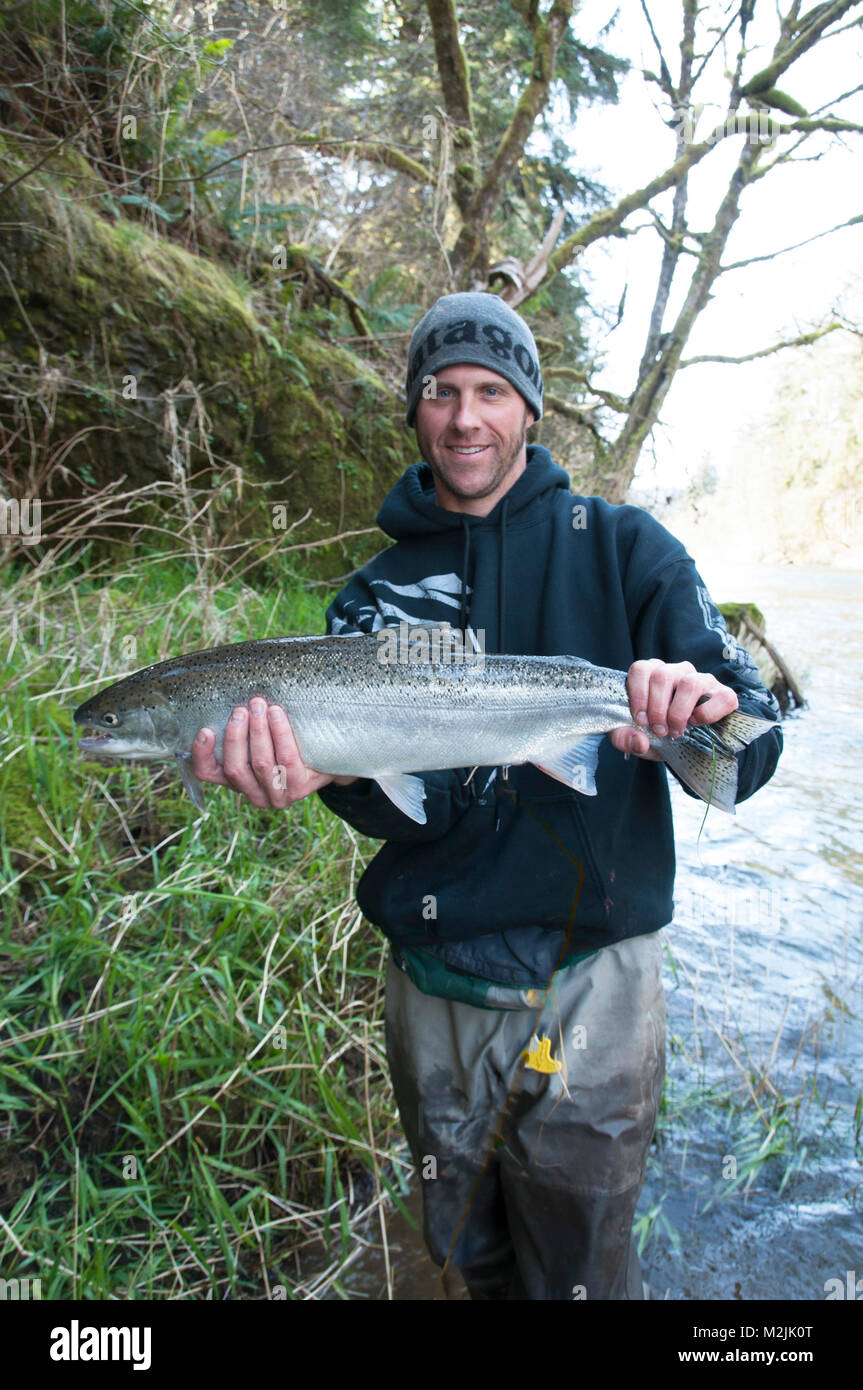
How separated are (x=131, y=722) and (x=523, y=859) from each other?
1.50 m

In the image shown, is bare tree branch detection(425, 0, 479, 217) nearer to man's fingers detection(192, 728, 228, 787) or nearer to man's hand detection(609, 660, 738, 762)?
man's fingers detection(192, 728, 228, 787)

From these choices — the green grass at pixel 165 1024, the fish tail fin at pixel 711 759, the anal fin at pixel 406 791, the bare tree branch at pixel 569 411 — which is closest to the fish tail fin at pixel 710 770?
the fish tail fin at pixel 711 759

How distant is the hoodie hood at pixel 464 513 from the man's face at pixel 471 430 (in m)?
0.07

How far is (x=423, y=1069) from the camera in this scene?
2.44 metres

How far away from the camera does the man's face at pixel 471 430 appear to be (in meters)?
2.57

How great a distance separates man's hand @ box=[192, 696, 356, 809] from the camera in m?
2.51

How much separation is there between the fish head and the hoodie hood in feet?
3.43

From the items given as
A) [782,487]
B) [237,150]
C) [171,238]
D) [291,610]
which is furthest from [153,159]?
[782,487]

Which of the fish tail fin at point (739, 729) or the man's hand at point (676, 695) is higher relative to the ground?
the man's hand at point (676, 695)

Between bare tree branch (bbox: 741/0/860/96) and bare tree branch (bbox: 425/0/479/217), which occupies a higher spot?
bare tree branch (bbox: 741/0/860/96)

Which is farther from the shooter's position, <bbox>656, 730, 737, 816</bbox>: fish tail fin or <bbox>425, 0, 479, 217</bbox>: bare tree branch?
<bbox>425, 0, 479, 217</bbox>: bare tree branch

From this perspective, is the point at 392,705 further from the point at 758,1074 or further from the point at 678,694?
the point at 758,1074

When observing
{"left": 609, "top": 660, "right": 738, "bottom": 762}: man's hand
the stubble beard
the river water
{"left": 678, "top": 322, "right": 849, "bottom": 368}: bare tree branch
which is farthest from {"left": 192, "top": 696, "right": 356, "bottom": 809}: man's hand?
{"left": 678, "top": 322, "right": 849, "bottom": 368}: bare tree branch

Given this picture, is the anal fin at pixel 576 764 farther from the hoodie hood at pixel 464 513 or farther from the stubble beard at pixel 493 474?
the stubble beard at pixel 493 474
